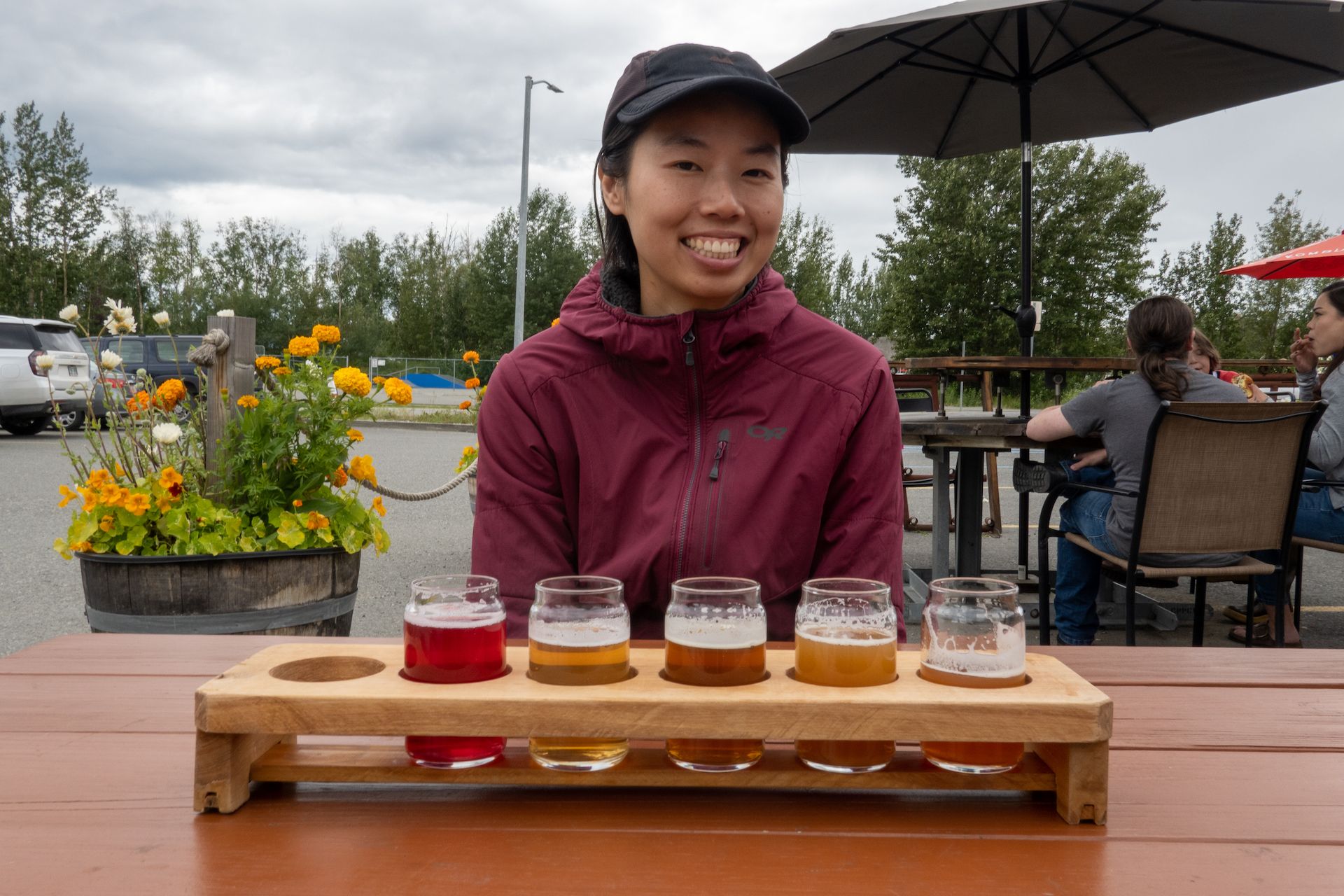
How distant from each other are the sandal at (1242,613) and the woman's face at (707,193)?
3902 millimetres

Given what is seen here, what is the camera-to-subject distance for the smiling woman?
5.07 feet

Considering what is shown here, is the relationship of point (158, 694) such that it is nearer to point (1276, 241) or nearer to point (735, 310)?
point (735, 310)

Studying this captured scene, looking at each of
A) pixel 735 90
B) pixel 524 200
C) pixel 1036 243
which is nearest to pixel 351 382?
pixel 735 90

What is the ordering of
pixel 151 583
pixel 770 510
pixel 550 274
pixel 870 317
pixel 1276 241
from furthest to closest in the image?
pixel 870 317 → pixel 550 274 → pixel 1276 241 → pixel 151 583 → pixel 770 510

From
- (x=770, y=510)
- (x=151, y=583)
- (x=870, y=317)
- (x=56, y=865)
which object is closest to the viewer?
(x=56, y=865)

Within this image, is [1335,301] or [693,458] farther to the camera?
[1335,301]

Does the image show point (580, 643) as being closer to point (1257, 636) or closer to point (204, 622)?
point (204, 622)

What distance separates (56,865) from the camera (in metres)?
0.80

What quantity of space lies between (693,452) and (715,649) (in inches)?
27.7

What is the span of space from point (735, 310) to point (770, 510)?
333 millimetres

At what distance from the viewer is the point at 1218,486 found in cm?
332

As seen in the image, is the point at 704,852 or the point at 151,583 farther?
the point at 151,583

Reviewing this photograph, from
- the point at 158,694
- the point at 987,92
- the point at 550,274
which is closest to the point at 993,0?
the point at 987,92

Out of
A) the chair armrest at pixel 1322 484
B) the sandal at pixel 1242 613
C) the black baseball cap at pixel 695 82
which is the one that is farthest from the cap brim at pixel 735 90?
the sandal at pixel 1242 613
